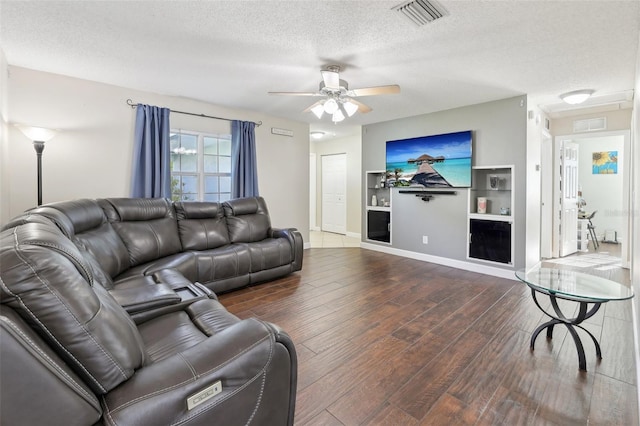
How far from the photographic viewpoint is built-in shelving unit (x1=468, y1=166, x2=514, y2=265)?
4.31 metres

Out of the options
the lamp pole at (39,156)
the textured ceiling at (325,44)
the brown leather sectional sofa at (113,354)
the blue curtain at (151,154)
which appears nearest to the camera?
the brown leather sectional sofa at (113,354)

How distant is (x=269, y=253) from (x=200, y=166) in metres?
1.98

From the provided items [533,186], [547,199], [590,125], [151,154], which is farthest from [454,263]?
[151,154]

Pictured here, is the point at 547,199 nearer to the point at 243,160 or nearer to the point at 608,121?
the point at 608,121

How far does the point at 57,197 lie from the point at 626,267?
25.4 feet

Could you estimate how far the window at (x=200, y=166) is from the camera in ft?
15.2

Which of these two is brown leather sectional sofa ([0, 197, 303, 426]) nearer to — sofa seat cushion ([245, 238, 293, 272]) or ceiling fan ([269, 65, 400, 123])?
sofa seat cushion ([245, 238, 293, 272])

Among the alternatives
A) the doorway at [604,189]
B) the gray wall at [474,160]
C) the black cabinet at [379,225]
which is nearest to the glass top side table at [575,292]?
the gray wall at [474,160]

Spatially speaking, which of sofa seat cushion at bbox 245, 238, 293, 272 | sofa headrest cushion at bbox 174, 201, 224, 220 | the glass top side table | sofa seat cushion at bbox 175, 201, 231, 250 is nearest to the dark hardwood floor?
the glass top side table

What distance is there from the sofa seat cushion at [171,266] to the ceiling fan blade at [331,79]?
2.27 metres

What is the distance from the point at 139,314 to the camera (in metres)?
1.75

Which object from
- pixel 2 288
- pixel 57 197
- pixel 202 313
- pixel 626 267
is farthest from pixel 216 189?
pixel 626 267

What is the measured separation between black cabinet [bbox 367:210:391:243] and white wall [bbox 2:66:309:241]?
316cm

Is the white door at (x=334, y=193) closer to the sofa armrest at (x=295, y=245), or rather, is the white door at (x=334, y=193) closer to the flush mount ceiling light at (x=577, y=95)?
the sofa armrest at (x=295, y=245)
